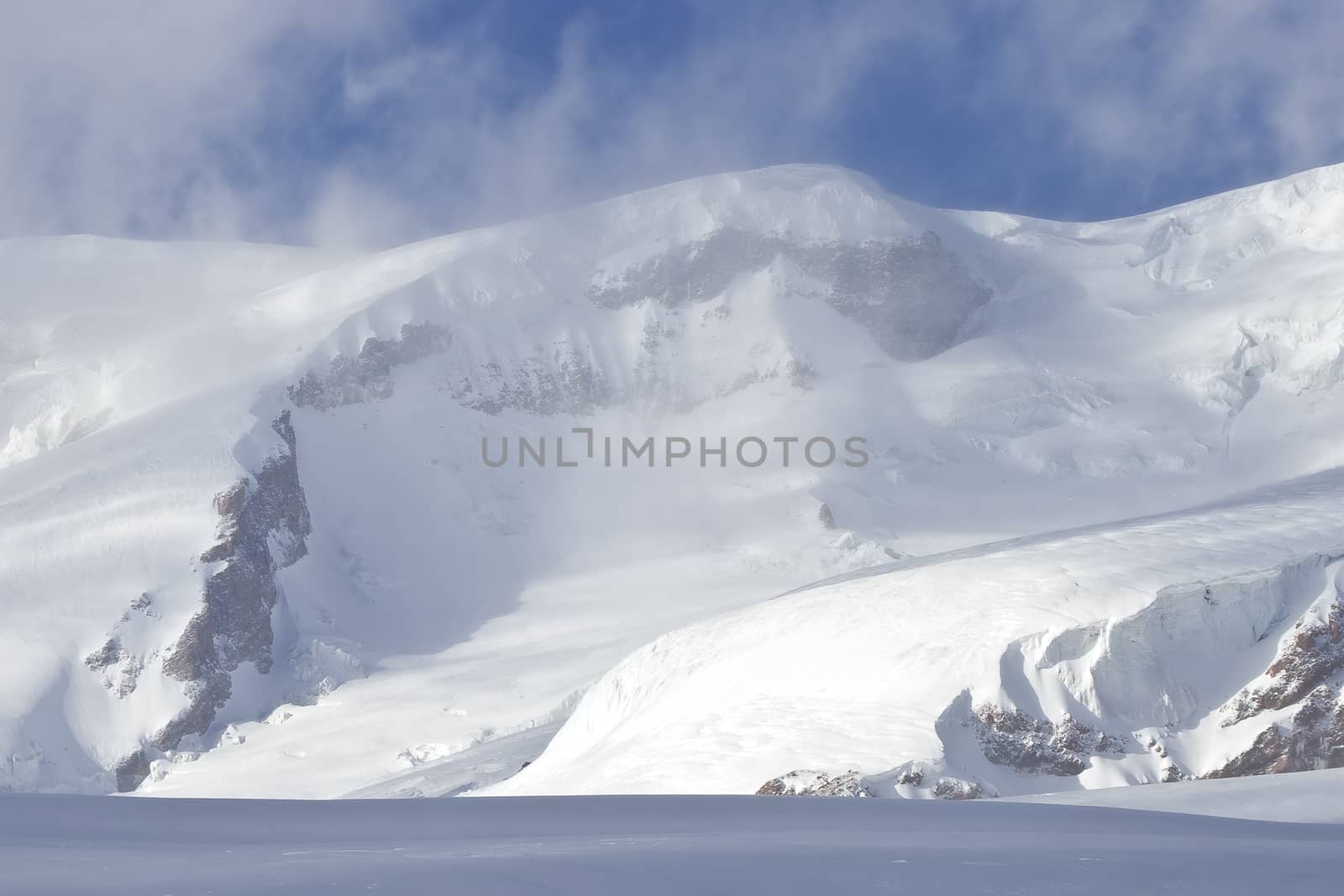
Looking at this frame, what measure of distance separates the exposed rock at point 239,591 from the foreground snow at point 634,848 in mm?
101420

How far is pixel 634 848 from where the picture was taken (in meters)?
10.4

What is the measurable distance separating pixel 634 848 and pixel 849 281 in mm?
166468

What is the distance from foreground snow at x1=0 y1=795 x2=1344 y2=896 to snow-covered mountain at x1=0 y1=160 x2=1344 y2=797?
61.6ft

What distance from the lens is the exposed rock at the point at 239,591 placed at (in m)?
110

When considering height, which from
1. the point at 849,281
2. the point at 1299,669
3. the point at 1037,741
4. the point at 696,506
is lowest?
the point at 1037,741

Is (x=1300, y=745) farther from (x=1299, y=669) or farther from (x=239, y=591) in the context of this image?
(x=239, y=591)

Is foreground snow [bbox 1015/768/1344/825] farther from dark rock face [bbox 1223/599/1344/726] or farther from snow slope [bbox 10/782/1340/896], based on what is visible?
dark rock face [bbox 1223/599/1344/726]

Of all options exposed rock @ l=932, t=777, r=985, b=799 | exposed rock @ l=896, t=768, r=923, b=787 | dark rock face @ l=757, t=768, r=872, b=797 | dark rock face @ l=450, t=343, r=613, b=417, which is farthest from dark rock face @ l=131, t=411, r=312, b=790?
exposed rock @ l=932, t=777, r=985, b=799

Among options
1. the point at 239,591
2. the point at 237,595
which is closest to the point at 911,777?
the point at 237,595

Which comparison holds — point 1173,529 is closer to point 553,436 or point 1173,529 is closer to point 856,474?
point 856,474

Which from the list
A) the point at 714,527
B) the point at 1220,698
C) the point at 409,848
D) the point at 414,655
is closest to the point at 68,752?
the point at 414,655

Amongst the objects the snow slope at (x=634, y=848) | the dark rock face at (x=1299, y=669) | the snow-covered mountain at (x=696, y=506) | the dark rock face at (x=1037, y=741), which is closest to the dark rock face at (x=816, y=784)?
the snow-covered mountain at (x=696, y=506)

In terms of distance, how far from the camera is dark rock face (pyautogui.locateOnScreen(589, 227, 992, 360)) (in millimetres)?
170750

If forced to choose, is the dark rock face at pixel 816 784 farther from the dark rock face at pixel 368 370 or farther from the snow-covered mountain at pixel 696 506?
the dark rock face at pixel 368 370
